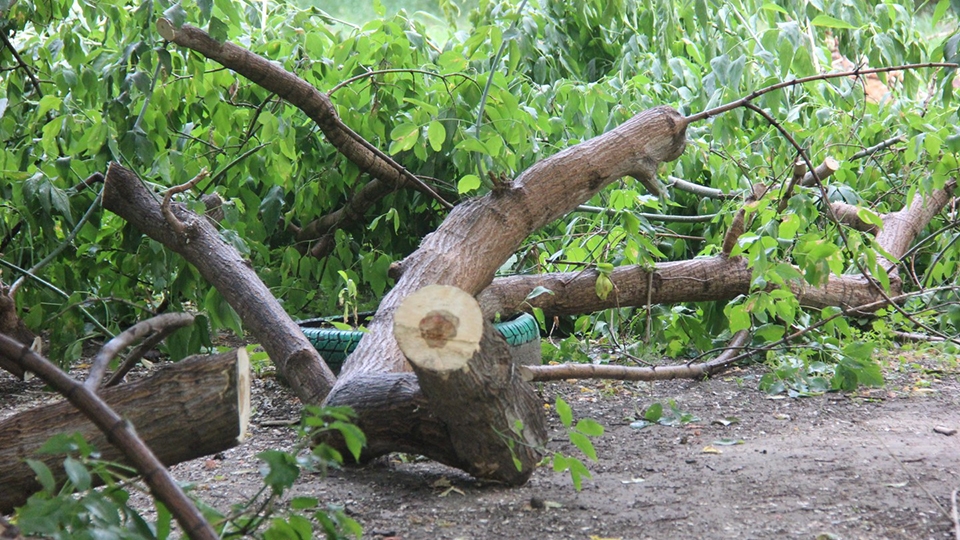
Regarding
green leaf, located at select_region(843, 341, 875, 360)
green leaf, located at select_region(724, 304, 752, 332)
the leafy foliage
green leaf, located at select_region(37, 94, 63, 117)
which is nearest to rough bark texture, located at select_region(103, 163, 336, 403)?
the leafy foliage

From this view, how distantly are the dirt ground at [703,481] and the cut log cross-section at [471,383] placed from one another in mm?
98

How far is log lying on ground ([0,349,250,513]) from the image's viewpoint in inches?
60.9

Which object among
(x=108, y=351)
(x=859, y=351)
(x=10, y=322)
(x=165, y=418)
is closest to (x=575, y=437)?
(x=165, y=418)

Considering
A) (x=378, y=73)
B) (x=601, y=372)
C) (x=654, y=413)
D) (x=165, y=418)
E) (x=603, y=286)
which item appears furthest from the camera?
(x=378, y=73)

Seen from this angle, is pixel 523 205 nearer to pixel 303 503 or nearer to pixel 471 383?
pixel 471 383

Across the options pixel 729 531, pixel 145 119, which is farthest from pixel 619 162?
pixel 145 119

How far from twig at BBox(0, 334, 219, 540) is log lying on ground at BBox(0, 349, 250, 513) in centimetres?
33

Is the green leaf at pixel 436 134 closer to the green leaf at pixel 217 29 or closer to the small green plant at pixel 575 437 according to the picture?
the green leaf at pixel 217 29

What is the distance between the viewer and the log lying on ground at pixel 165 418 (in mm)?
1546

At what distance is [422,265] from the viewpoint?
2.55 m

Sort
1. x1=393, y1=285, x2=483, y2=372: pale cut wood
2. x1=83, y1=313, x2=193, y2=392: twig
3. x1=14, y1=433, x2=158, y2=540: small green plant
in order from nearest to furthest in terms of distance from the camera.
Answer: x1=14, y1=433, x2=158, y2=540: small green plant, x1=83, y1=313, x2=193, y2=392: twig, x1=393, y1=285, x2=483, y2=372: pale cut wood

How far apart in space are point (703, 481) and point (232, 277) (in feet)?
4.42

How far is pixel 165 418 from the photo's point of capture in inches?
61.6

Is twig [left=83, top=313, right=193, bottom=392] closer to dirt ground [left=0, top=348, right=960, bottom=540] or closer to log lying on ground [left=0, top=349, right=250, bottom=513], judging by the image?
log lying on ground [left=0, top=349, right=250, bottom=513]
